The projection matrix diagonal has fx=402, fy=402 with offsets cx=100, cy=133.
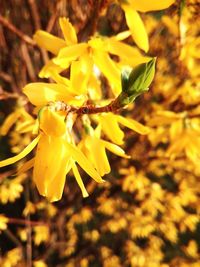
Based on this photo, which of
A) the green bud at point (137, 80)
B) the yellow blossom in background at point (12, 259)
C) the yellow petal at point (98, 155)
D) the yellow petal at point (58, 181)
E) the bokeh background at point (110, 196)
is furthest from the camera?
the bokeh background at point (110, 196)

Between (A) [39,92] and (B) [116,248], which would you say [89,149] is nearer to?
(A) [39,92]

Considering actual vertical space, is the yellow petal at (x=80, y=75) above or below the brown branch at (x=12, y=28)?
above

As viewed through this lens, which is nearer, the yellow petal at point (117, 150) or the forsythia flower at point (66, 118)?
the forsythia flower at point (66, 118)

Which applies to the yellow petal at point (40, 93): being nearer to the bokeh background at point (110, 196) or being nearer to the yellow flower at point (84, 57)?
the yellow flower at point (84, 57)

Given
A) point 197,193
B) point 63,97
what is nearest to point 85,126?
point 63,97

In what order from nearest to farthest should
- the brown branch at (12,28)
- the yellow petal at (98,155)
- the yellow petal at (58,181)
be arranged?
the yellow petal at (58,181) < the yellow petal at (98,155) < the brown branch at (12,28)

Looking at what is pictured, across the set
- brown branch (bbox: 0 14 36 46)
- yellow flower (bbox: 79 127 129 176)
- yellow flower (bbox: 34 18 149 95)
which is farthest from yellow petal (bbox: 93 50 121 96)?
brown branch (bbox: 0 14 36 46)

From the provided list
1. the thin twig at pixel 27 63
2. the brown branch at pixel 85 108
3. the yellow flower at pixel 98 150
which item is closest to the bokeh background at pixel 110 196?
the thin twig at pixel 27 63

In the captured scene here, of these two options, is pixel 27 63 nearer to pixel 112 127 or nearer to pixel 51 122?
pixel 112 127
